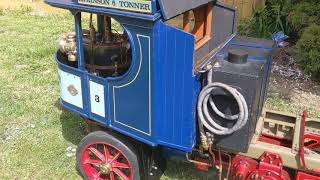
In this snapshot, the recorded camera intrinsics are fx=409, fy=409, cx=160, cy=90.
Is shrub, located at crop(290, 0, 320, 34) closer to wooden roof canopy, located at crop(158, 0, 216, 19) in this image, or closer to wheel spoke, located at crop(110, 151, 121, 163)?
wooden roof canopy, located at crop(158, 0, 216, 19)

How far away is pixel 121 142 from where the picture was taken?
4.04 meters

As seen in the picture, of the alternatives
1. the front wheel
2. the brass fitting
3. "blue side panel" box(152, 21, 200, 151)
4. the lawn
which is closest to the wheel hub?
the front wheel

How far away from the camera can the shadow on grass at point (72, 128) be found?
5457 millimetres

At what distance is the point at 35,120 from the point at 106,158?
2.11 meters

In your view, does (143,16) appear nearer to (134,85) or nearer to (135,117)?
(134,85)

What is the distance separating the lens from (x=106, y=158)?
4.24 metres

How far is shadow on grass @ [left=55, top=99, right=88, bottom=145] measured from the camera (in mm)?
5457

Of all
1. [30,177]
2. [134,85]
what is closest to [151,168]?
[134,85]

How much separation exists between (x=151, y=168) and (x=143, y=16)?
1760 mm

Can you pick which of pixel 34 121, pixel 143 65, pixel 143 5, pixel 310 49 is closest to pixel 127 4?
pixel 143 5

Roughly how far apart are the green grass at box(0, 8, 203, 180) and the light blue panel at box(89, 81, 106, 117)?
1.13m

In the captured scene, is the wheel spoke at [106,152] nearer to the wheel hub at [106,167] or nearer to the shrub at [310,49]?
the wheel hub at [106,167]

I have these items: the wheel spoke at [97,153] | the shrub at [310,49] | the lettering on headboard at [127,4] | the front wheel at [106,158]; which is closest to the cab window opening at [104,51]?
the lettering on headboard at [127,4]

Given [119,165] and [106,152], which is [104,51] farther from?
[119,165]
